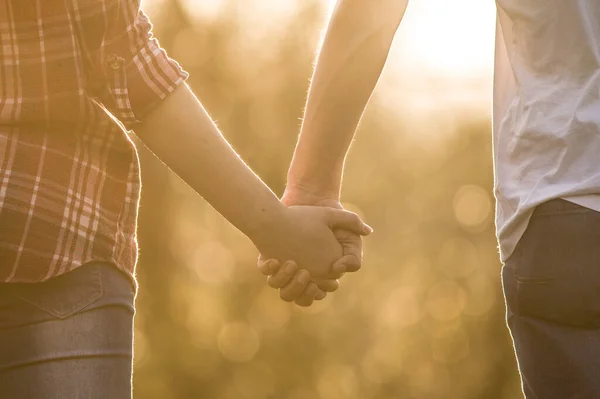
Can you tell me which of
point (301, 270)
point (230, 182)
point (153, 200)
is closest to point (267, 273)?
point (301, 270)

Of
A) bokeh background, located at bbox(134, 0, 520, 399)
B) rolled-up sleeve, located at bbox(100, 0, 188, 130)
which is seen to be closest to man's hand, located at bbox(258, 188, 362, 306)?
rolled-up sleeve, located at bbox(100, 0, 188, 130)

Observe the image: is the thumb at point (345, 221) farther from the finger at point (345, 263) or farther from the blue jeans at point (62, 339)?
the blue jeans at point (62, 339)

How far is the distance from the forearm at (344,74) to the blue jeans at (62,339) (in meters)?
1.13

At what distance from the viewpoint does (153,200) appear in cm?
1933

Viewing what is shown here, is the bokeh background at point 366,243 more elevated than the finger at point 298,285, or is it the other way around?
the finger at point 298,285

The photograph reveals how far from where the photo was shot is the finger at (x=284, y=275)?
2.98 m

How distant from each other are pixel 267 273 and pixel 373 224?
69.3 feet

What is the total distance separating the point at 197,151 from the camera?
2.39m

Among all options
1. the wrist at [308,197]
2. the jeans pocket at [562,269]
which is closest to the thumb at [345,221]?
the wrist at [308,197]

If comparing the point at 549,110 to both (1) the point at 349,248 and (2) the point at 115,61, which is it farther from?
(1) the point at 349,248

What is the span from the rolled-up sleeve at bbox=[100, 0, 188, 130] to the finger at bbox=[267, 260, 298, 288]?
0.81 metres

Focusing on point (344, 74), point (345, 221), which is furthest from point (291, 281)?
point (344, 74)

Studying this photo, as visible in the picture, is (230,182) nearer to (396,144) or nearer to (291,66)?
(291,66)

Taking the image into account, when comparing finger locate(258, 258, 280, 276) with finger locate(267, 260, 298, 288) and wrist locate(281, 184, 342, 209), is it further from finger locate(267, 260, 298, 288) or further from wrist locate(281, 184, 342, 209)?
wrist locate(281, 184, 342, 209)
